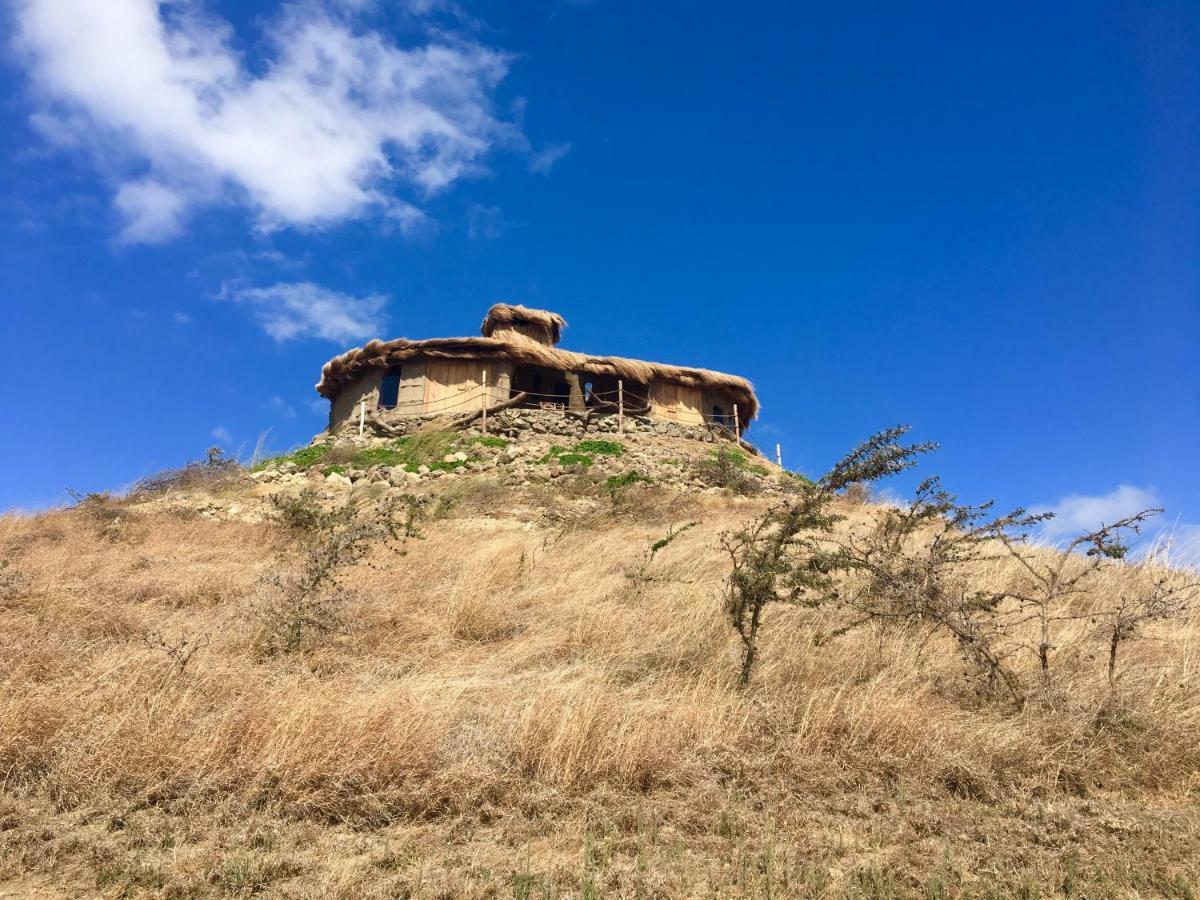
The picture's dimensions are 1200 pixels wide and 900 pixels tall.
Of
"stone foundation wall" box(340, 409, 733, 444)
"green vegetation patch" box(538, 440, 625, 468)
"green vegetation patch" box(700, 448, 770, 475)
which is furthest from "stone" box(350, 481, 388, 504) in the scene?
"green vegetation patch" box(700, 448, 770, 475)

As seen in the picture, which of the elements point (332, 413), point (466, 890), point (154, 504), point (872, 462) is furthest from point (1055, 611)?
point (332, 413)

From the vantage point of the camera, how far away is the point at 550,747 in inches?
165

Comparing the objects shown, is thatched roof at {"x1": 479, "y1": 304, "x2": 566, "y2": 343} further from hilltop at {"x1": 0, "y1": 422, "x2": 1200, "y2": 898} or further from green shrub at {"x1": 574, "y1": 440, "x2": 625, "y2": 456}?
hilltop at {"x1": 0, "y1": 422, "x2": 1200, "y2": 898}

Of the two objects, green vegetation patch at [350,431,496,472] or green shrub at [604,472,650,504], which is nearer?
green shrub at [604,472,650,504]

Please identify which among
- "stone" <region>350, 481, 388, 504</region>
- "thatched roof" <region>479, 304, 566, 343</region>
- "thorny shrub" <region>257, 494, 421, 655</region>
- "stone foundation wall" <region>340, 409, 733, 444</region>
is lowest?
"thorny shrub" <region>257, 494, 421, 655</region>

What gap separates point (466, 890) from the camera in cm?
312

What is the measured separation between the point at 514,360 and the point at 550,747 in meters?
18.4

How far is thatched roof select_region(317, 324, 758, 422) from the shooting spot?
70.4 feet

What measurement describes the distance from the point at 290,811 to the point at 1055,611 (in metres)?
7.08

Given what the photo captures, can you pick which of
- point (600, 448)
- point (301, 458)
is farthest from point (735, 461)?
point (301, 458)

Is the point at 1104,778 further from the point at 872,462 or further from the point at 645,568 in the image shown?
the point at 645,568

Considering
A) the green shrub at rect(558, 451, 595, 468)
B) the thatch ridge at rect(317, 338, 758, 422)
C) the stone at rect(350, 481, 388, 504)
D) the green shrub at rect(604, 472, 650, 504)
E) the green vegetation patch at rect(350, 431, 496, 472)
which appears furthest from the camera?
the thatch ridge at rect(317, 338, 758, 422)

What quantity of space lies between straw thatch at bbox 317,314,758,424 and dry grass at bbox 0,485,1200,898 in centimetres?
1538

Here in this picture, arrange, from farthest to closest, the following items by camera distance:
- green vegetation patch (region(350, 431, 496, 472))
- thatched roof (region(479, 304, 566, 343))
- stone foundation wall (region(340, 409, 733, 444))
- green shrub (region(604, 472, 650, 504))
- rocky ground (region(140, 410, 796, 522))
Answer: thatched roof (region(479, 304, 566, 343)) → stone foundation wall (region(340, 409, 733, 444)) → green vegetation patch (region(350, 431, 496, 472)) → rocky ground (region(140, 410, 796, 522)) → green shrub (region(604, 472, 650, 504))
